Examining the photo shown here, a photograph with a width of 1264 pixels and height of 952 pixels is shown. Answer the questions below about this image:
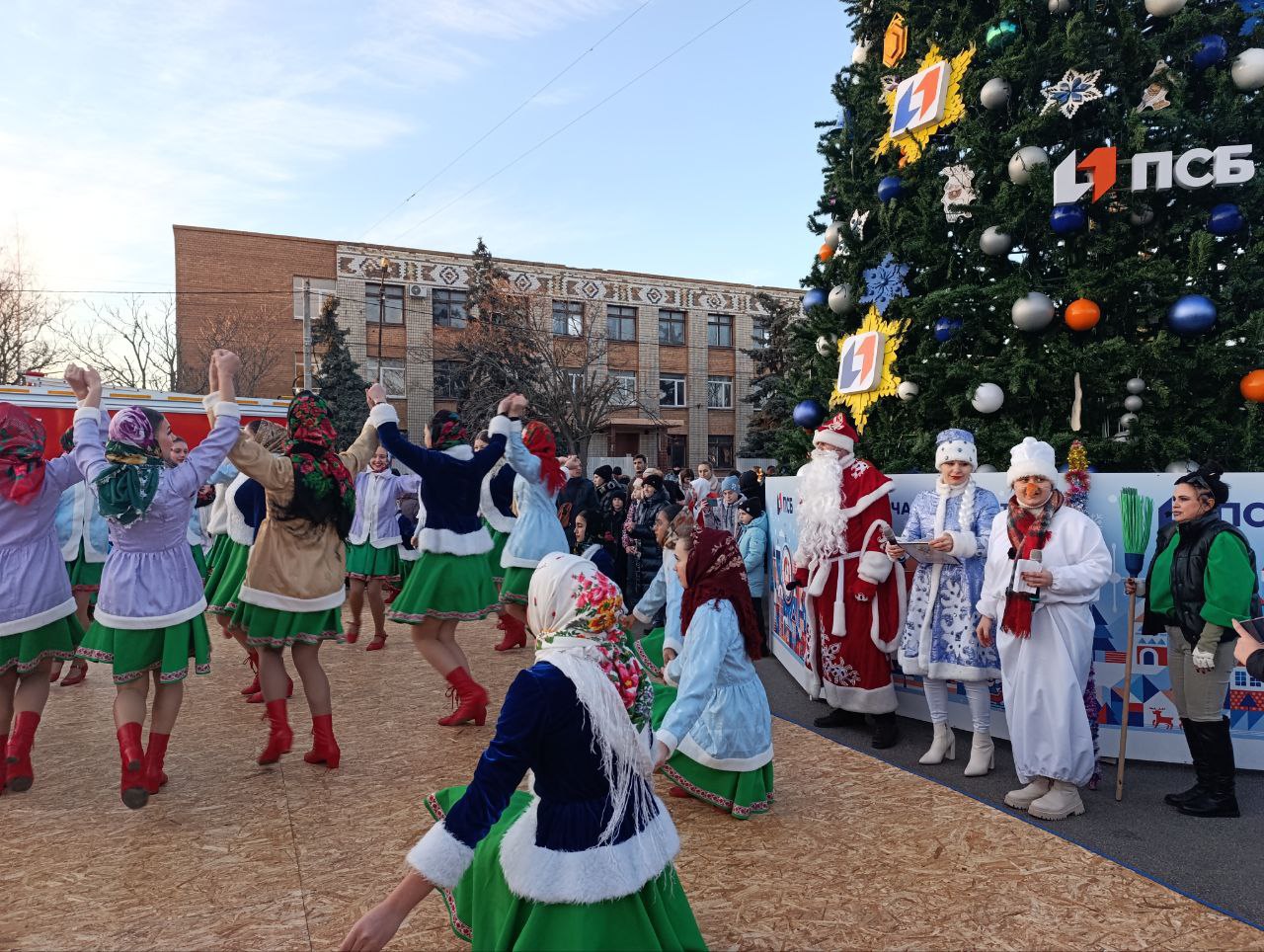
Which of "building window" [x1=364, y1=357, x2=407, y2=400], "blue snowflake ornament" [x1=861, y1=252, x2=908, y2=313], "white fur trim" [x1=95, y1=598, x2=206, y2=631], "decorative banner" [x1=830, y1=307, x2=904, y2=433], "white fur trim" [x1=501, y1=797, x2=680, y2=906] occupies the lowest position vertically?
"white fur trim" [x1=501, y1=797, x2=680, y2=906]

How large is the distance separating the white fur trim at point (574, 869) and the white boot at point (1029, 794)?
301cm

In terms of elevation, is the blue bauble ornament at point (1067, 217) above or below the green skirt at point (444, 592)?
above

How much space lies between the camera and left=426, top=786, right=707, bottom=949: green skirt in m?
2.40

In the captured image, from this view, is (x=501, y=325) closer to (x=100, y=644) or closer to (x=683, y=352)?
(x=683, y=352)

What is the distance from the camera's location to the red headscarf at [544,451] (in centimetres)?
805

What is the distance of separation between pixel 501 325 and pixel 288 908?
30.0 meters

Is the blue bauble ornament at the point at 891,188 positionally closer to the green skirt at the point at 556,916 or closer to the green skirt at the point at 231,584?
the green skirt at the point at 231,584

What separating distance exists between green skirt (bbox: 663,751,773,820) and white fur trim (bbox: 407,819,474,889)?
243cm

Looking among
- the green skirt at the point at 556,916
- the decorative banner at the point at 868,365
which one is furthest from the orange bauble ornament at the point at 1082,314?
the green skirt at the point at 556,916

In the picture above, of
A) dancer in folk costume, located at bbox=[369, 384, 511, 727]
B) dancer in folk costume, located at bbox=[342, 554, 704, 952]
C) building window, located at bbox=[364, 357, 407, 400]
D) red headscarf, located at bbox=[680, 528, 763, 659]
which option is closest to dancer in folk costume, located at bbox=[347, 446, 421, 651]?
dancer in folk costume, located at bbox=[369, 384, 511, 727]

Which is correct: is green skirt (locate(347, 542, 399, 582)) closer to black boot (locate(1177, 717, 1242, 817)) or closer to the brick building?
black boot (locate(1177, 717, 1242, 817))

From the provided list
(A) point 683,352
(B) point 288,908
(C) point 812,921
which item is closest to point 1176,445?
(C) point 812,921

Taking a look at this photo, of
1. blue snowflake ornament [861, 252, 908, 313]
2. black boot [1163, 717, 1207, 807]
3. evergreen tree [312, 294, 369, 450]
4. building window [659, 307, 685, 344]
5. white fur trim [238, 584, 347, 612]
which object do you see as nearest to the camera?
black boot [1163, 717, 1207, 807]

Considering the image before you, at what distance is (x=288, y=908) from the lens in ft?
11.6
